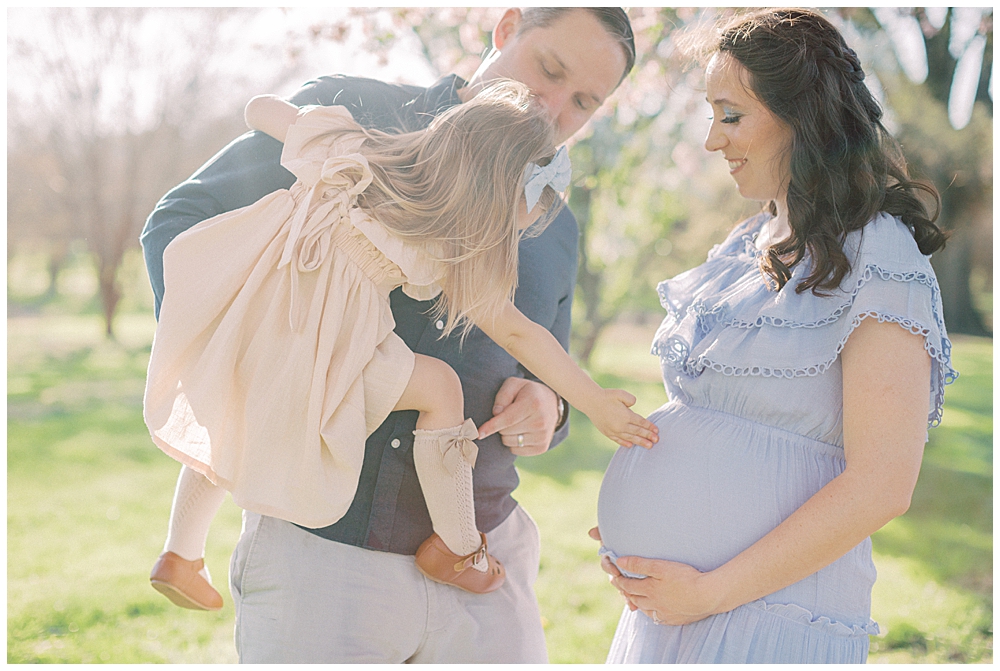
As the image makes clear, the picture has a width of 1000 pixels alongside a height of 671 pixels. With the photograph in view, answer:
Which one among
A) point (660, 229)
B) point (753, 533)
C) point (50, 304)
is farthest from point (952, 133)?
point (50, 304)

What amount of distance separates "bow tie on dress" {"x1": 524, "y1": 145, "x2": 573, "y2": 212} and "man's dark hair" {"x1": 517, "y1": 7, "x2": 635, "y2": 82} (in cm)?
44

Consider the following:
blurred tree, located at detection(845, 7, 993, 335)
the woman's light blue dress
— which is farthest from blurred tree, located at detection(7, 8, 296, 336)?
the woman's light blue dress

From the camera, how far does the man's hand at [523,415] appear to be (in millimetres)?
1842

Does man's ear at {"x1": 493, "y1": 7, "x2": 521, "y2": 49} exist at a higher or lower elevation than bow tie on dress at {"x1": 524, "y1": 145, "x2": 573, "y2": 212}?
higher

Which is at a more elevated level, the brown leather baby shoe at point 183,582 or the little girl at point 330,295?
the little girl at point 330,295

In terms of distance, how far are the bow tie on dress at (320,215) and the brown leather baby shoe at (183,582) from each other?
830 mm

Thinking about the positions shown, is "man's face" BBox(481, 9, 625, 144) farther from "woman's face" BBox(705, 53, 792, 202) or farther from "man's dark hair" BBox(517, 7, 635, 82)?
"woman's face" BBox(705, 53, 792, 202)

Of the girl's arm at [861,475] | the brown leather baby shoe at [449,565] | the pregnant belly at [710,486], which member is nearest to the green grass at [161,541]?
the brown leather baby shoe at [449,565]

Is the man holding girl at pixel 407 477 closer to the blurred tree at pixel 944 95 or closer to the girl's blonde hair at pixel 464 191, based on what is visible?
the girl's blonde hair at pixel 464 191

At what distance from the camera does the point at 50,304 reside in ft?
52.7

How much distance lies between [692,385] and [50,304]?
17724 millimetres

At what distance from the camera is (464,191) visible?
155cm

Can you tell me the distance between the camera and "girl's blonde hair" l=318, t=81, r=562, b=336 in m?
1.54

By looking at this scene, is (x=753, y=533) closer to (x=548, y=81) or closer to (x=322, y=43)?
(x=548, y=81)
